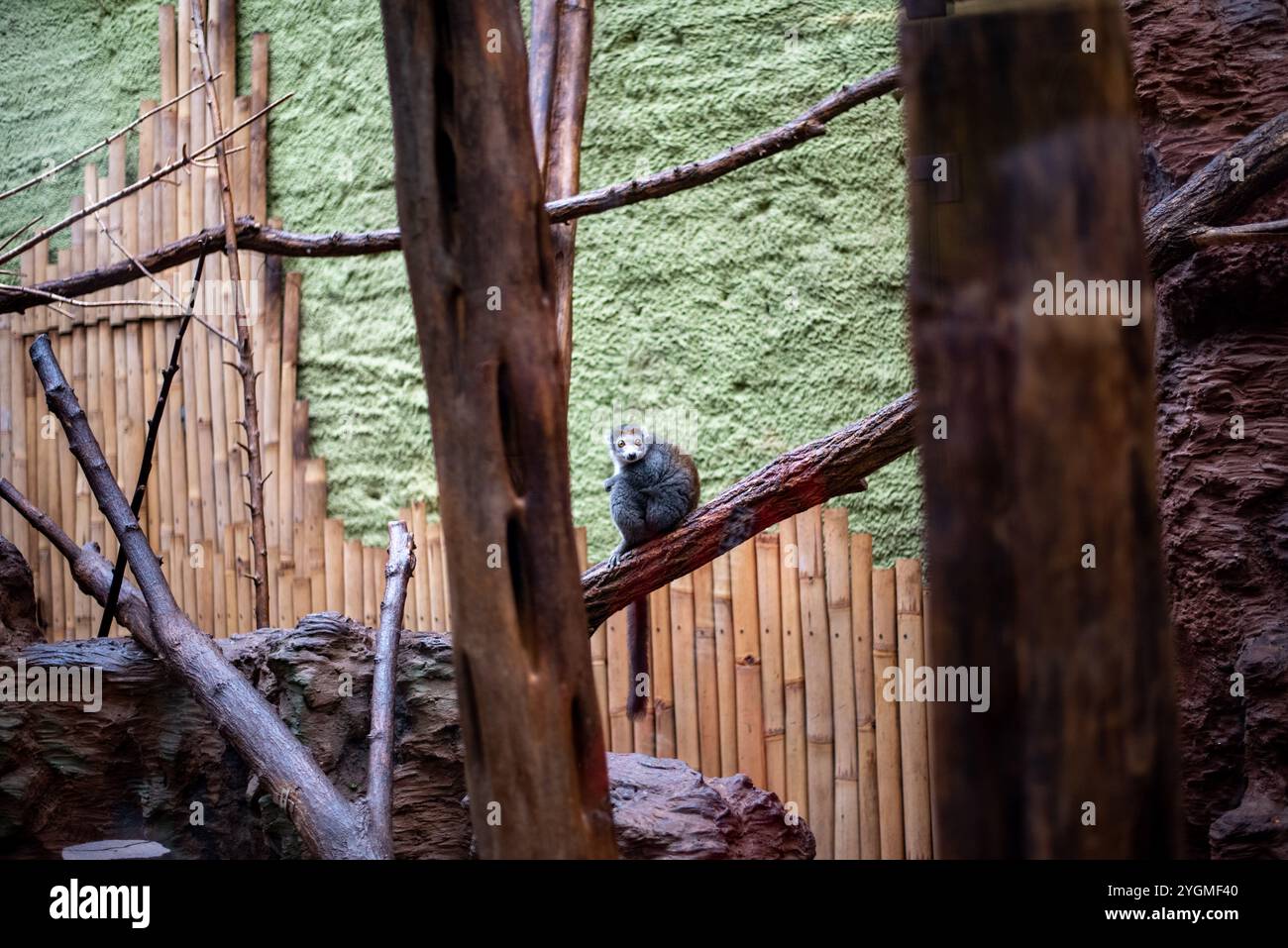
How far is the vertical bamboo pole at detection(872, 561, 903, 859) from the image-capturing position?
4.26m

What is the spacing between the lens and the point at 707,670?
457 cm

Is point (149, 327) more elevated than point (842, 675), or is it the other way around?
point (149, 327)

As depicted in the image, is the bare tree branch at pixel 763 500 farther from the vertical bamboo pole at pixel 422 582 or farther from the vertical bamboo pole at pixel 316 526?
the vertical bamboo pole at pixel 316 526

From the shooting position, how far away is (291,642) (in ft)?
11.2

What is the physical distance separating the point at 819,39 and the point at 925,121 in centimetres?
390

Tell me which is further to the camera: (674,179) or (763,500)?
(674,179)

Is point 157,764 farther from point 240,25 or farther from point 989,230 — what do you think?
point 240,25

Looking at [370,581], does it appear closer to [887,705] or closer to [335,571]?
[335,571]

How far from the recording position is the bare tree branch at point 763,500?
3268mm

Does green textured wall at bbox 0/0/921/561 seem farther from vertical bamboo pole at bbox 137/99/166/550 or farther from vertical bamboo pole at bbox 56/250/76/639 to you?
vertical bamboo pole at bbox 56/250/76/639

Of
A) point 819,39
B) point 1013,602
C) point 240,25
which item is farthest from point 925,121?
point 240,25

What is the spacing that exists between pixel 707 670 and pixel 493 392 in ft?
9.97

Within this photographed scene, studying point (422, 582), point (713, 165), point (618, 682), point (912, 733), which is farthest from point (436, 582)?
point (713, 165)

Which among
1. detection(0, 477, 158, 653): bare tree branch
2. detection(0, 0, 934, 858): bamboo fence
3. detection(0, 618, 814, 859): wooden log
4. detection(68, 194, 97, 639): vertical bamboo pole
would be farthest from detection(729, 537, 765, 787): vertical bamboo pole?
detection(68, 194, 97, 639): vertical bamboo pole
